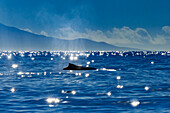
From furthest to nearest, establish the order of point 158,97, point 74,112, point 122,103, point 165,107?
1. point 158,97
2. point 122,103
3. point 165,107
4. point 74,112

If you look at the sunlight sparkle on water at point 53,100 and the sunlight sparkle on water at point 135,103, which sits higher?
the sunlight sparkle on water at point 53,100

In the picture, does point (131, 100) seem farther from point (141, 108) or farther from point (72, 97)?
point (72, 97)

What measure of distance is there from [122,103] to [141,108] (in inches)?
83.4

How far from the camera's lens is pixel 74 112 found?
62.1 ft

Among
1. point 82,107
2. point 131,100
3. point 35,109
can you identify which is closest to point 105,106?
point 82,107

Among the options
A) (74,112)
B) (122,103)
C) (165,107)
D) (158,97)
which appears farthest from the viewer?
(158,97)

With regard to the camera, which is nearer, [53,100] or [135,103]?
[135,103]

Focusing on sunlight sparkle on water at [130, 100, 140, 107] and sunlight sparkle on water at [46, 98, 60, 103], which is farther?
sunlight sparkle on water at [46, 98, 60, 103]

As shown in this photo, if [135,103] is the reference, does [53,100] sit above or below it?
above

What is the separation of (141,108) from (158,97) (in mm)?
5156

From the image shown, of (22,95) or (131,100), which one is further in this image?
(22,95)

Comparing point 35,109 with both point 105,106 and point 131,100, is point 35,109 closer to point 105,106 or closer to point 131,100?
point 105,106

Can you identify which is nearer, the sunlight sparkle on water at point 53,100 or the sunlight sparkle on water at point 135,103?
the sunlight sparkle on water at point 135,103

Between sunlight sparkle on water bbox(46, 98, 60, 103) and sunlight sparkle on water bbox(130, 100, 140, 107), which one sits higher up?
sunlight sparkle on water bbox(46, 98, 60, 103)
